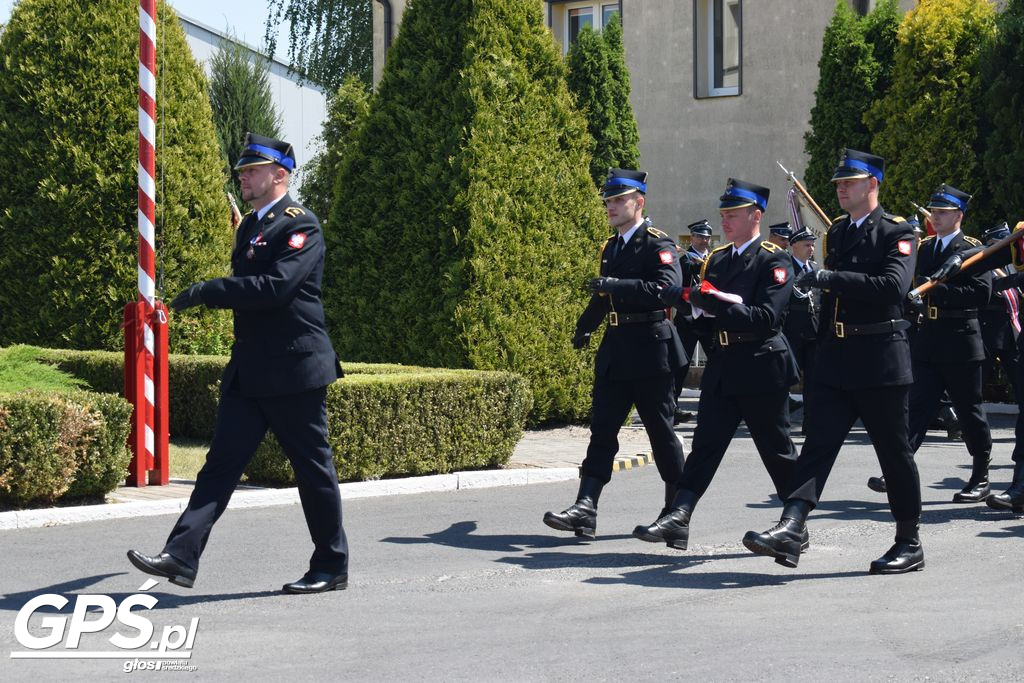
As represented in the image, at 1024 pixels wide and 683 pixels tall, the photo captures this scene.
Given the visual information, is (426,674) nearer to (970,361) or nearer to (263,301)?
(263,301)

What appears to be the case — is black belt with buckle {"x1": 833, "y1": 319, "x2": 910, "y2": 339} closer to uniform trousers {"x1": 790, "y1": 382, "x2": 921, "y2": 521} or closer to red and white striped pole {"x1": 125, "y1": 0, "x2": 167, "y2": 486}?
uniform trousers {"x1": 790, "y1": 382, "x2": 921, "y2": 521}

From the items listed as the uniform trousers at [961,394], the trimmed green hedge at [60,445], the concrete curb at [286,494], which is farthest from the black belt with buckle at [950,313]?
the trimmed green hedge at [60,445]

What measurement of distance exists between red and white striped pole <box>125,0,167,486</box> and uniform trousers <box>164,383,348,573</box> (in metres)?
3.47

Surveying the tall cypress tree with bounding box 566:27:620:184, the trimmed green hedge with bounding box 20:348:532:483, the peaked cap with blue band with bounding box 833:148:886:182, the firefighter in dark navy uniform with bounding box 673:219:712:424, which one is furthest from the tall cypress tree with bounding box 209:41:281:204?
the peaked cap with blue band with bounding box 833:148:886:182

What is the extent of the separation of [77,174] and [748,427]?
767 cm

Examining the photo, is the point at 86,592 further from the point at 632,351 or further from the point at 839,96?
the point at 839,96

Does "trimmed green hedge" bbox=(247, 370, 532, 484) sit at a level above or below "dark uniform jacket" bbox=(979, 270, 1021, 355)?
below

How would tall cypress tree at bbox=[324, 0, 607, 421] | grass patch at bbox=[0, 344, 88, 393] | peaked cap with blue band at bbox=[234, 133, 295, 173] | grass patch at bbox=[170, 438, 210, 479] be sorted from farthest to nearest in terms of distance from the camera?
Answer: tall cypress tree at bbox=[324, 0, 607, 421], grass patch at bbox=[170, 438, 210, 479], grass patch at bbox=[0, 344, 88, 393], peaked cap with blue band at bbox=[234, 133, 295, 173]

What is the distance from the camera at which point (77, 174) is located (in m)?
13.2

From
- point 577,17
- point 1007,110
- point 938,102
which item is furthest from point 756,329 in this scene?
point 577,17

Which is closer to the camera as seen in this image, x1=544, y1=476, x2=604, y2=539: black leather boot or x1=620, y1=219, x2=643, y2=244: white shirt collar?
x1=544, y1=476, x2=604, y2=539: black leather boot

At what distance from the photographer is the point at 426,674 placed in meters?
5.36

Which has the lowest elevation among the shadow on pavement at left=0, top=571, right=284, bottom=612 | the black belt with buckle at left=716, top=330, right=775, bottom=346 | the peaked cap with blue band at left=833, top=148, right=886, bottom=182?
the shadow on pavement at left=0, top=571, right=284, bottom=612

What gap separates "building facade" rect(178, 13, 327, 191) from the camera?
42812 mm
